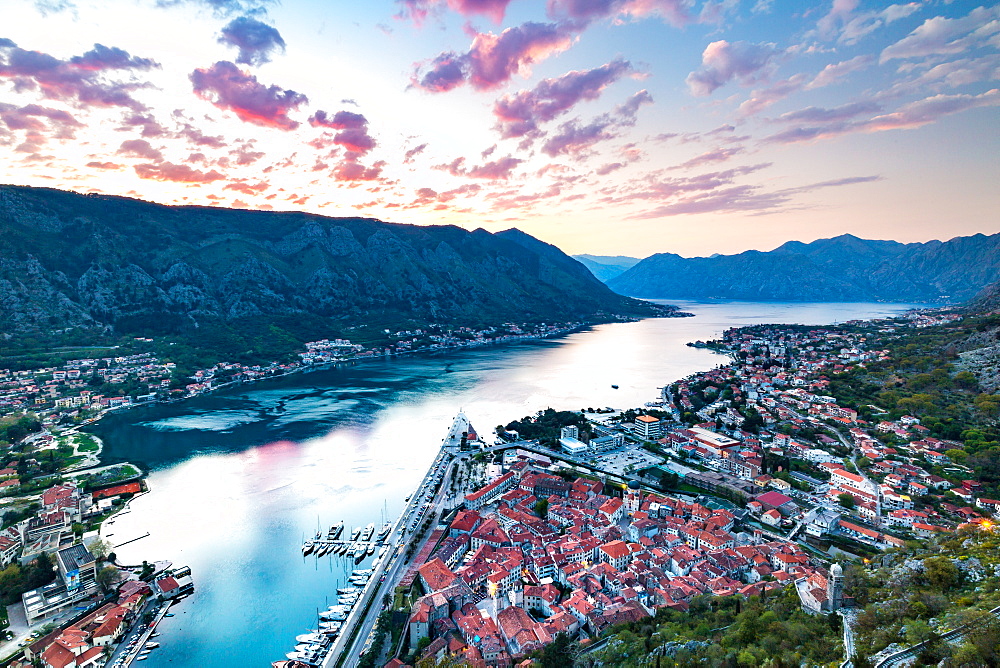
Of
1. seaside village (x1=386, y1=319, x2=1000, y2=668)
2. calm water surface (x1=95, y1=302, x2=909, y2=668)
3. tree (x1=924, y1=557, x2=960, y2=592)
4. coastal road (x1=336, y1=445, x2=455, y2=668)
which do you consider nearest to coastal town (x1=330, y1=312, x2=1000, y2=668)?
seaside village (x1=386, y1=319, x2=1000, y2=668)

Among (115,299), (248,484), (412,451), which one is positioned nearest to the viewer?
(248,484)

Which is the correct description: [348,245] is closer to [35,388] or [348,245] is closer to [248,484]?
[35,388]

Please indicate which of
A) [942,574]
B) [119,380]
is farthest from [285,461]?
[942,574]

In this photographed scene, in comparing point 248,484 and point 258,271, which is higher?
point 258,271

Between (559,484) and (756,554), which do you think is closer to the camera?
(756,554)

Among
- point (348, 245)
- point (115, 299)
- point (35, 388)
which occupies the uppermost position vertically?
point (348, 245)

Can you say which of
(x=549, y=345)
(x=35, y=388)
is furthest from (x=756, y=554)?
(x=549, y=345)

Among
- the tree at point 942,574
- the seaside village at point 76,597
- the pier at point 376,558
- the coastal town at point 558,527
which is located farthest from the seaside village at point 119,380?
the tree at point 942,574
